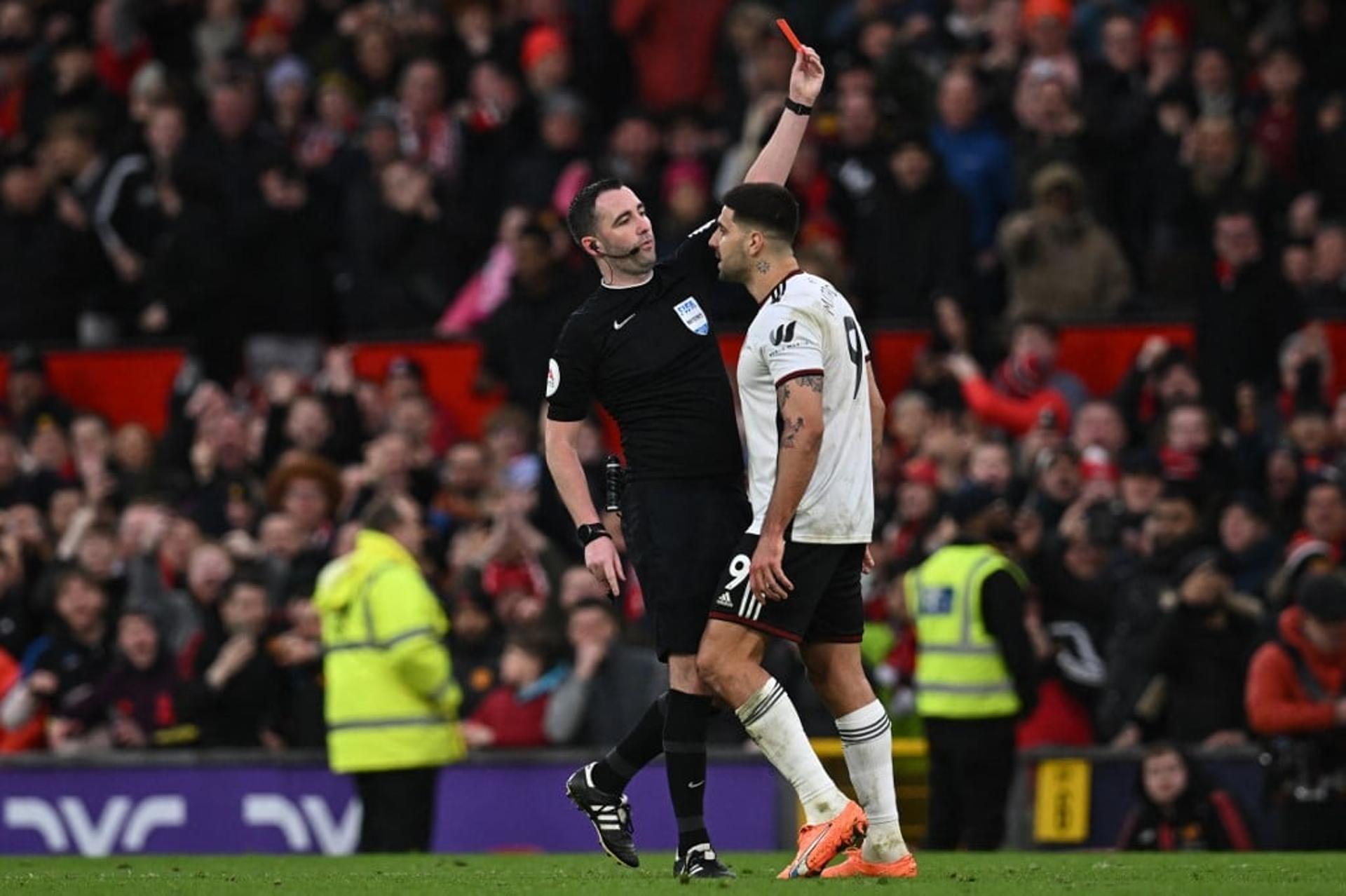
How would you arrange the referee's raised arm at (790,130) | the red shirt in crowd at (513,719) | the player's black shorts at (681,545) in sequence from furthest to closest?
the red shirt in crowd at (513,719), the referee's raised arm at (790,130), the player's black shorts at (681,545)

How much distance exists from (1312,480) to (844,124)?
471 cm

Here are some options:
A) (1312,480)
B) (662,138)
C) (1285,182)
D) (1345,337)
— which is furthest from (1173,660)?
(662,138)

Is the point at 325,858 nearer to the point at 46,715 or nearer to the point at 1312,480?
the point at 46,715

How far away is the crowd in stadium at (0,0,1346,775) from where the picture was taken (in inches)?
626

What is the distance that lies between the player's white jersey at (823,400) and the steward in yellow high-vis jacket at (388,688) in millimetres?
4277

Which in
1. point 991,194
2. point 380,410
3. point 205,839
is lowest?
point 205,839

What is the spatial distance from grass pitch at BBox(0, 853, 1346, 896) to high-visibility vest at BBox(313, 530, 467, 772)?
119 cm

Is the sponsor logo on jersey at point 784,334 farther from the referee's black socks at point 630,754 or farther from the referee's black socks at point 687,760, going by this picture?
the referee's black socks at point 630,754

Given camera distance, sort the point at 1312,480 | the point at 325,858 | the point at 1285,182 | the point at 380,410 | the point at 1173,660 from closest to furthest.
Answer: the point at 325,858 < the point at 1173,660 < the point at 1312,480 < the point at 1285,182 < the point at 380,410

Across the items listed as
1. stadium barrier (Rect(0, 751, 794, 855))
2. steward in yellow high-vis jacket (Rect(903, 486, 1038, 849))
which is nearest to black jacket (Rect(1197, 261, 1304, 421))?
steward in yellow high-vis jacket (Rect(903, 486, 1038, 849))

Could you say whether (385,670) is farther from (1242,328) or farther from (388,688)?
(1242,328)

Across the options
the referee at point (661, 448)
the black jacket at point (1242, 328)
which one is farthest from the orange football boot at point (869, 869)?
the black jacket at point (1242, 328)

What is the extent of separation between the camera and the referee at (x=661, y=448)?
1028 cm

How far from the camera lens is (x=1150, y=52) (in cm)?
1917
